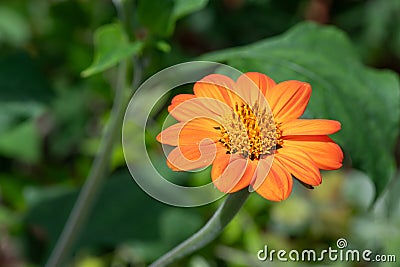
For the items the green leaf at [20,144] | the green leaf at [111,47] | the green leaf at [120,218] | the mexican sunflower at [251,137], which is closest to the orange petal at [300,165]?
the mexican sunflower at [251,137]

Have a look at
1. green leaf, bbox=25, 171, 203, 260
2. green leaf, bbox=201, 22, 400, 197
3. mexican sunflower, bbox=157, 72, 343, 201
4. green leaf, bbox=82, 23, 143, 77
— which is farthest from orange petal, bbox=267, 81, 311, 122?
green leaf, bbox=25, 171, 203, 260

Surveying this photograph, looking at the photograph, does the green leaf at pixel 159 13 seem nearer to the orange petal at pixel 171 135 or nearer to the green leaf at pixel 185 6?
the green leaf at pixel 185 6

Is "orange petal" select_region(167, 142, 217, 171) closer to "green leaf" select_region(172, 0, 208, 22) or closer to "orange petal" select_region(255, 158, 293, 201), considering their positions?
"orange petal" select_region(255, 158, 293, 201)

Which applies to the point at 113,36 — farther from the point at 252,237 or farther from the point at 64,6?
the point at 64,6

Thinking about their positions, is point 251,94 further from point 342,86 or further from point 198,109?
point 342,86

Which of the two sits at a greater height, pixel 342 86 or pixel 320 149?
pixel 320 149
